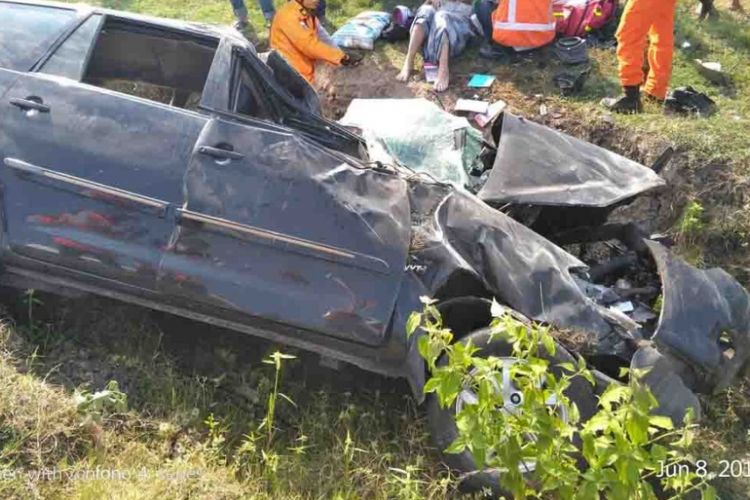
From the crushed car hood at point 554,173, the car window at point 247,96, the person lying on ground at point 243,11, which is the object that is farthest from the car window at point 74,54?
the person lying on ground at point 243,11

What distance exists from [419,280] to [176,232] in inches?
44.4

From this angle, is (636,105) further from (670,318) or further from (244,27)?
(244,27)

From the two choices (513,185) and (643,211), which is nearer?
(513,185)

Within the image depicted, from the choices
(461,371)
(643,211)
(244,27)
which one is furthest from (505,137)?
(244,27)

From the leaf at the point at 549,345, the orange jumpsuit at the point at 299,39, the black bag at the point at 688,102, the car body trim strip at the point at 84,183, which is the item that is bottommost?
the orange jumpsuit at the point at 299,39

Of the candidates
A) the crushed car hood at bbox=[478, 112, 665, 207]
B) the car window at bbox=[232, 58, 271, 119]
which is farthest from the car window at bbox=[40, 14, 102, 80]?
the crushed car hood at bbox=[478, 112, 665, 207]

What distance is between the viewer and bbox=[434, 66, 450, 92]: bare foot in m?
6.70

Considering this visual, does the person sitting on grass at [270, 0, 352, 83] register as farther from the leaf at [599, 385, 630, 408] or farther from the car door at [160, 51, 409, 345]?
the leaf at [599, 385, 630, 408]

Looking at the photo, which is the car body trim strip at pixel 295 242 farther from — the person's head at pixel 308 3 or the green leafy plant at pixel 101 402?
the person's head at pixel 308 3

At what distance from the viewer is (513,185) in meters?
4.17

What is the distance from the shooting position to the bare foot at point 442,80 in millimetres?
6695

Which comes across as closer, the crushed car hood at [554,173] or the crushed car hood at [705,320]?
the crushed car hood at [705,320]

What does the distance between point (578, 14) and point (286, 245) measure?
15.6 ft

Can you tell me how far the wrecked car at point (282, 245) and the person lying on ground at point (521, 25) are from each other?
11.4 ft
